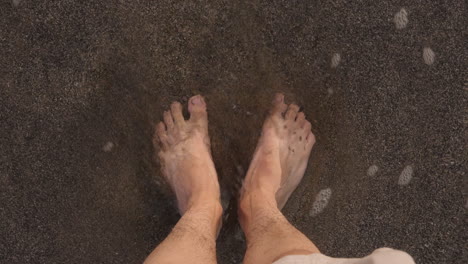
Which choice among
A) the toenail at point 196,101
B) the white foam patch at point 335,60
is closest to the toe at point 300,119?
the white foam patch at point 335,60

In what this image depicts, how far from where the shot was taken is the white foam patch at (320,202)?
127cm

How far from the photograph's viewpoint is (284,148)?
4.07ft

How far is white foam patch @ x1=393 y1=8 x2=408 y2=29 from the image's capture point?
1230 mm

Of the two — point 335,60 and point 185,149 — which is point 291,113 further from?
point 185,149

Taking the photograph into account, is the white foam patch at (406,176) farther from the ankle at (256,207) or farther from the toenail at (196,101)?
the toenail at (196,101)

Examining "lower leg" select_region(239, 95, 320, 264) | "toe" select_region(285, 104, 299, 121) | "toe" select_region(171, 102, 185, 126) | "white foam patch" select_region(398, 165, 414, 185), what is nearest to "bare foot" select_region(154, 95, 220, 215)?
"toe" select_region(171, 102, 185, 126)

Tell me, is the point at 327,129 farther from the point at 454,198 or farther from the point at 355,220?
the point at 454,198

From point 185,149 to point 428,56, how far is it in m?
0.67

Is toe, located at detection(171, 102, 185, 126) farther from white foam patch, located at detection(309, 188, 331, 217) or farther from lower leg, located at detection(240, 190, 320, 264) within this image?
white foam patch, located at detection(309, 188, 331, 217)

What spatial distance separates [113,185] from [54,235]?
0.67 feet

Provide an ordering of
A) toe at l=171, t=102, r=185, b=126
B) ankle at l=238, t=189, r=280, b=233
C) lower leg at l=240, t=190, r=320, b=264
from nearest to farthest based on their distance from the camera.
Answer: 1. lower leg at l=240, t=190, r=320, b=264
2. ankle at l=238, t=189, r=280, b=233
3. toe at l=171, t=102, r=185, b=126

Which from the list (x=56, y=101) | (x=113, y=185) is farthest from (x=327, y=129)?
(x=56, y=101)

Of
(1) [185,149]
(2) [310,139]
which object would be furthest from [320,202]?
(1) [185,149]

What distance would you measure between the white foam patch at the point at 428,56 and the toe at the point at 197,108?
0.59 meters
